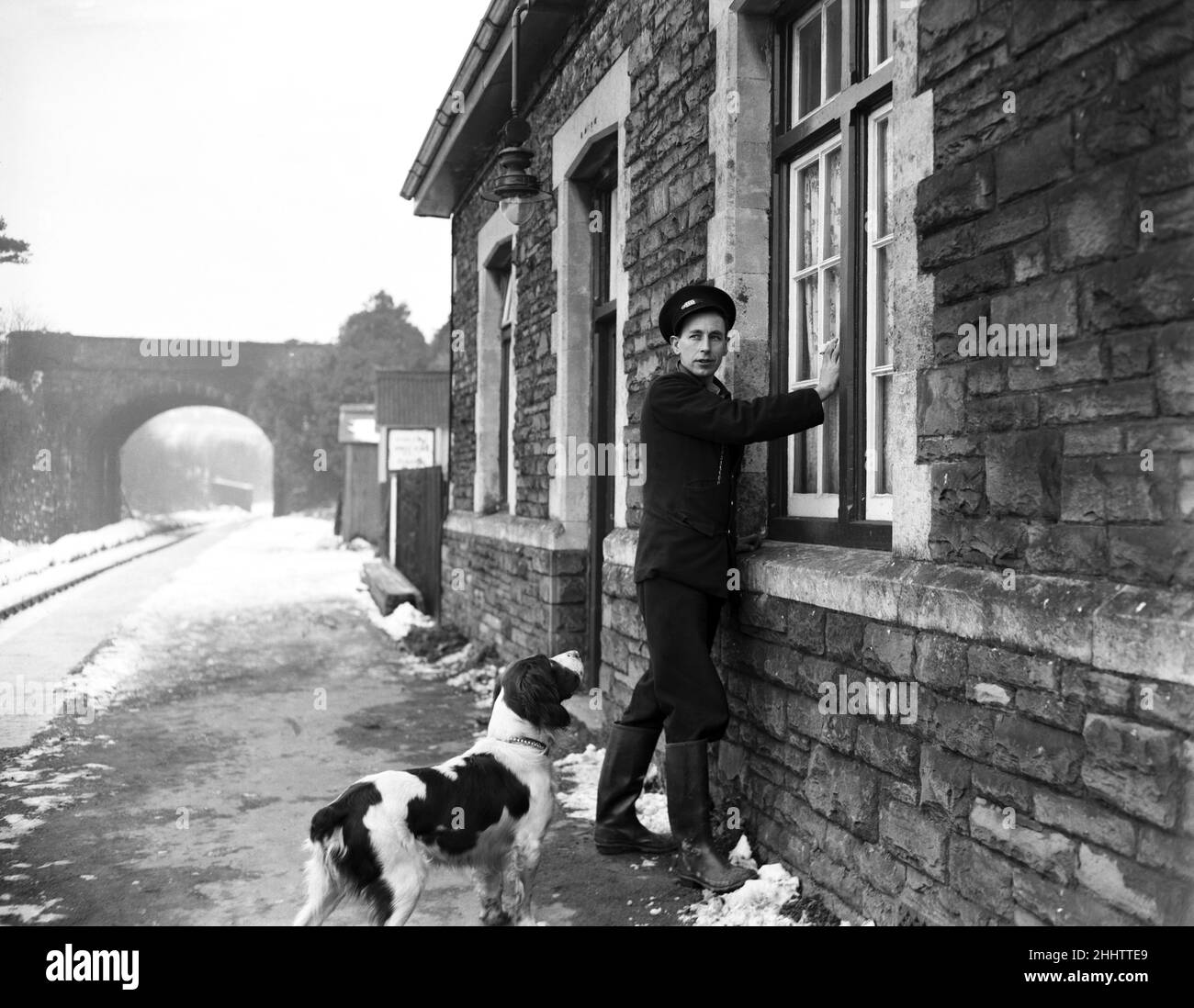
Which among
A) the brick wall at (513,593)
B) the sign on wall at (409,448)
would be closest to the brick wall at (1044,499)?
the brick wall at (513,593)

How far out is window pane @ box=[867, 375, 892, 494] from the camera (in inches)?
159

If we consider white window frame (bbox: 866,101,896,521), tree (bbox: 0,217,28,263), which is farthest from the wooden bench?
white window frame (bbox: 866,101,896,521)

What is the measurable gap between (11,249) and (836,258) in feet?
19.6

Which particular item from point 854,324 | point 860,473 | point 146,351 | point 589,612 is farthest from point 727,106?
point 146,351

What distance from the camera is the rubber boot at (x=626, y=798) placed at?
4.56 metres

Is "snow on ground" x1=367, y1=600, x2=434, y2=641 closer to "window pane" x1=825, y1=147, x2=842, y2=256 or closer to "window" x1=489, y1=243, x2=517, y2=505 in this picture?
"window" x1=489, y1=243, x2=517, y2=505

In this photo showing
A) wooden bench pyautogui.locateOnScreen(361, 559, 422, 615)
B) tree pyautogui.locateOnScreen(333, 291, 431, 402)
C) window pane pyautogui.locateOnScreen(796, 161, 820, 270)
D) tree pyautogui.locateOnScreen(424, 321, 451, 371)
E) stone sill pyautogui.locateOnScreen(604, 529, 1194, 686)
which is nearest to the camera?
stone sill pyautogui.locateOnScreen(604, 529, 1194, 686)

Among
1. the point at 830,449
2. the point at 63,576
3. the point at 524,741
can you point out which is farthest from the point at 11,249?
the point at 63,576

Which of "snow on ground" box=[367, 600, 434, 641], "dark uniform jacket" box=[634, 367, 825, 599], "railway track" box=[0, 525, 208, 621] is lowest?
"snow on ground" box=[367, 600, 434, 641]

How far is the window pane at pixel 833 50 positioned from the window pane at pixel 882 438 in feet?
4.24

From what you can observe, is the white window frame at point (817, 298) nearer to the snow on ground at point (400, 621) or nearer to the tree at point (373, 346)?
the snow on ground at point (400, 621)

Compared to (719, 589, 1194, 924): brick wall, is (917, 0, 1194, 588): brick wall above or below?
above
